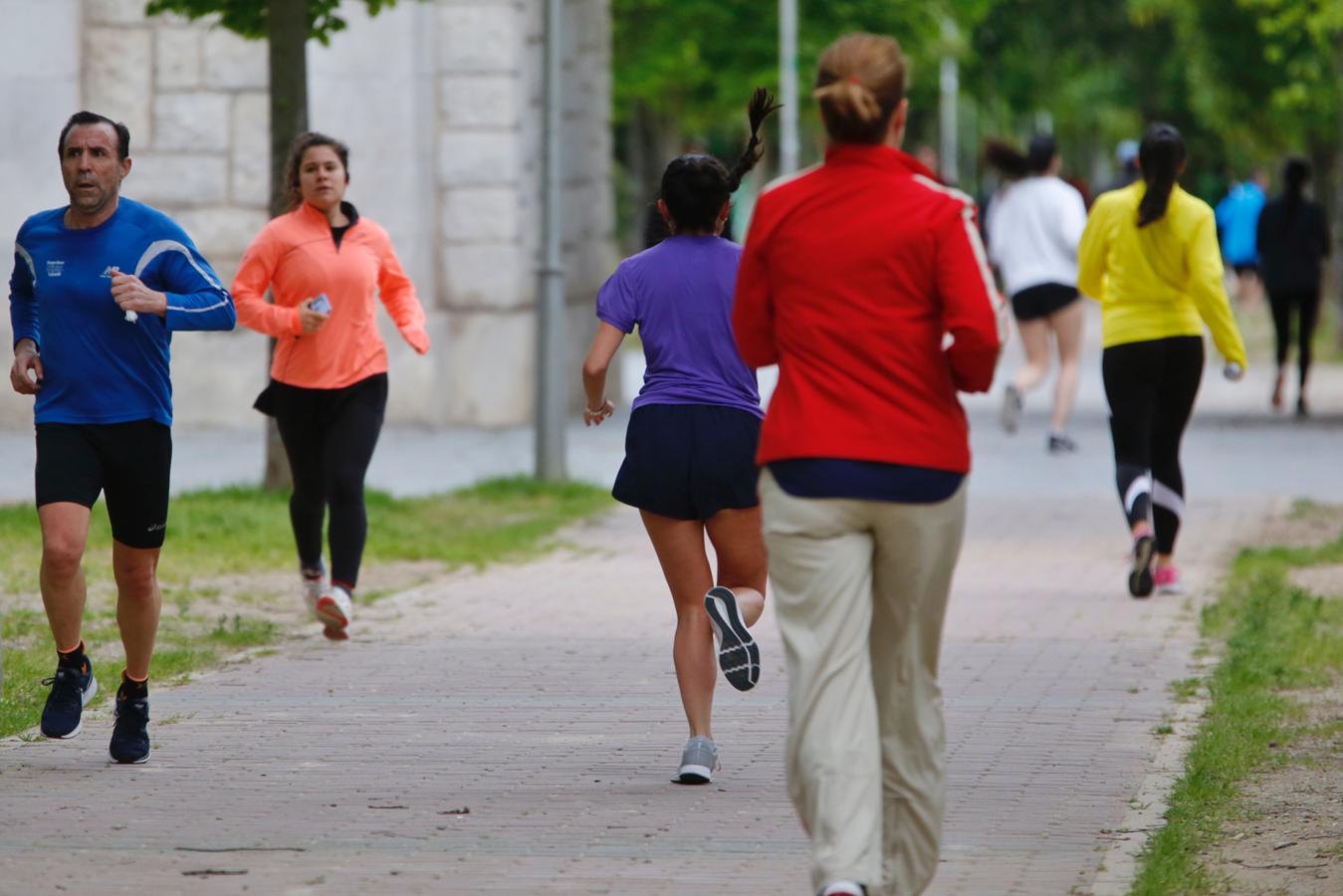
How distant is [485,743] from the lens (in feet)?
23.2

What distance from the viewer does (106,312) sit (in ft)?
21.8

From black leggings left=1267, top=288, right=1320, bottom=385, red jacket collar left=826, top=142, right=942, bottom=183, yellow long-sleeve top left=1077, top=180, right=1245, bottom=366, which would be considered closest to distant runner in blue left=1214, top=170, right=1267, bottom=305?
black leggings left=1267, top=288, right=1320, bottom=385

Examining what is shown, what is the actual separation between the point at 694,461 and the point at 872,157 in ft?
5.77

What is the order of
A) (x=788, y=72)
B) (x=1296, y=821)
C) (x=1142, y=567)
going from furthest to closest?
1. (x=788, y=72)
2. (x=1142, y=567)
3. (x=1296, y=821)

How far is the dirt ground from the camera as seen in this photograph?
212 inches

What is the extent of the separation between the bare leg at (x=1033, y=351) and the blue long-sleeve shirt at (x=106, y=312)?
34.8 feet

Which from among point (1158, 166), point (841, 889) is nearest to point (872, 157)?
point (841, 889)

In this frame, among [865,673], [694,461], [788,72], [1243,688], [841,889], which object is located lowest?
[1243,688]

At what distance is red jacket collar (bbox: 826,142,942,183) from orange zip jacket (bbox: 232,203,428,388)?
4.38 metres

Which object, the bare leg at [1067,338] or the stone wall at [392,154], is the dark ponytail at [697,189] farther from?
the stone wall at [392,154]

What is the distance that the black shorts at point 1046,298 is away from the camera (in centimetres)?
1653

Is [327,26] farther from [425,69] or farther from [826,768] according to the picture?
[826,768]

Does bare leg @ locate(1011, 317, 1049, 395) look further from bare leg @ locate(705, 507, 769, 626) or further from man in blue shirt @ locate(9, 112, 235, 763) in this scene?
man in blue shirt @ locate(9, 112, 235, 763)

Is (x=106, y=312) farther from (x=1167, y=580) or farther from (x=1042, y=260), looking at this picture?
(x=1042, y=260)
